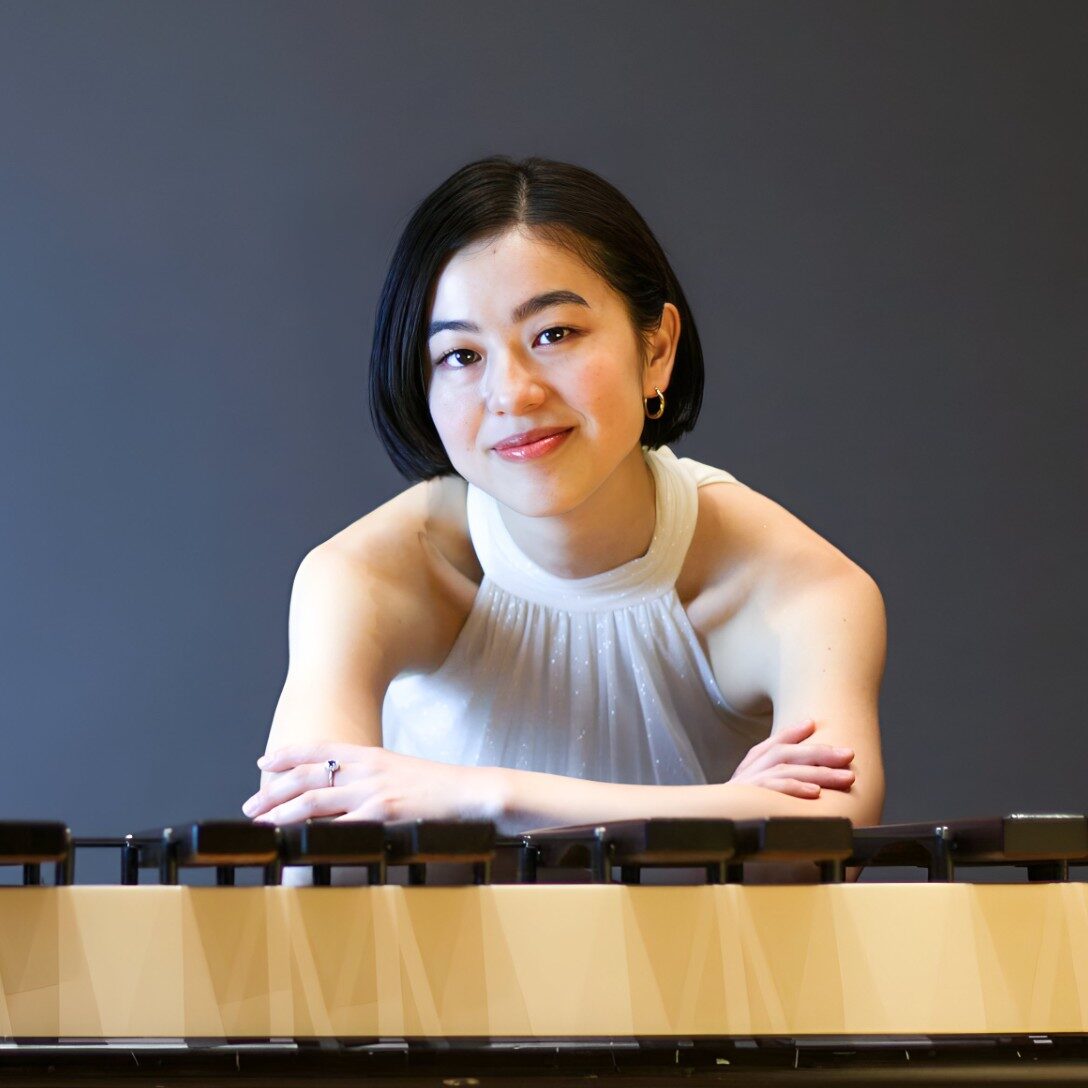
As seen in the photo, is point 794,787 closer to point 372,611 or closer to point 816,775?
point 816,775

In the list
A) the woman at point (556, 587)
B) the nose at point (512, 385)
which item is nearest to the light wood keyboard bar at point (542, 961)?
the woman at point (556, 587)

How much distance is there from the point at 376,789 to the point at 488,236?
0.48m

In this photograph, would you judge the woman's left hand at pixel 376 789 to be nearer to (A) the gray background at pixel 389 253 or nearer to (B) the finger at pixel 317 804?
(B) the finger at pixel 317 804

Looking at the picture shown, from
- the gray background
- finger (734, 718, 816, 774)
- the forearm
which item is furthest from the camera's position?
the gray background

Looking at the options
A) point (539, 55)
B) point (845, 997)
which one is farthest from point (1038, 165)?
point (845, 997)

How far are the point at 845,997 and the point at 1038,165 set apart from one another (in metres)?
2.49

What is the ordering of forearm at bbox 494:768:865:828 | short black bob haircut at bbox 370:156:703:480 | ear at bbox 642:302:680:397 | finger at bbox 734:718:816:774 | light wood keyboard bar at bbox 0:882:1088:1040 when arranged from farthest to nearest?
ear at bbox 642:302:680:397
short black bob haircut at bbox 370:156:703:480
finger at bbox 734:718:816:774
forearm at bbox 494:768:865:828
light wood keyboard bar at bbox 0:882:1088:1040

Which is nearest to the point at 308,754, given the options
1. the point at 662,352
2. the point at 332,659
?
the point at 332,659

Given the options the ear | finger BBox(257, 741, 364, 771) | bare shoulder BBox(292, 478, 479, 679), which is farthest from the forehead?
finger BBox(257, 741, 364, 771)

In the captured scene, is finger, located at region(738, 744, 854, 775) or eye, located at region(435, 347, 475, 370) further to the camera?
eye, located at region(435, 347, 475, 370)

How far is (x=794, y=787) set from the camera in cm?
118

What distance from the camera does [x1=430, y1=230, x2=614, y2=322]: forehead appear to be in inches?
51.3

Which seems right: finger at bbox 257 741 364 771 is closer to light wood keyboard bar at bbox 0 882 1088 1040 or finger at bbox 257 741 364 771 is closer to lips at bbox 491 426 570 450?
lips at bbox 491 426 570 450

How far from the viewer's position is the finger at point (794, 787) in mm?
1176
